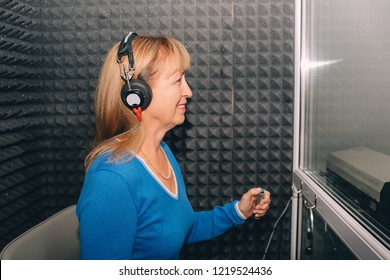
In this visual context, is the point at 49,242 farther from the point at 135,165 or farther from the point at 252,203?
the point at 252,203

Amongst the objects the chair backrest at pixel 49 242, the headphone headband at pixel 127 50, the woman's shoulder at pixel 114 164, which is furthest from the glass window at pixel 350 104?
the chair backrest at pixel 49 242

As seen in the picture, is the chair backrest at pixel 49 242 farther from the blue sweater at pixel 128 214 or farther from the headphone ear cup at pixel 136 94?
the headphone ear cup at pixel 136 94

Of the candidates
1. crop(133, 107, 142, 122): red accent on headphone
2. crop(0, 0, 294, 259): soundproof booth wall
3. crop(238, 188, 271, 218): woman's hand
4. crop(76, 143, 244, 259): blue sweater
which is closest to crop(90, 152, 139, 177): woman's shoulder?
crop(76, 143, 244, 259): blue sweater

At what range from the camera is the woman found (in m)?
0.72

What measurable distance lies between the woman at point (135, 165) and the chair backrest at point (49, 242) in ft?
0.50

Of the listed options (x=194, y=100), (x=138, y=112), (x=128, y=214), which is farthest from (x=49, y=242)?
(x=194, y=100)

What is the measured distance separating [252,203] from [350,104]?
0.54 metres

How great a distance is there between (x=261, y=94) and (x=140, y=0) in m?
0.78

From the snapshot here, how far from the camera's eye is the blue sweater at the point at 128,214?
2.33 feet

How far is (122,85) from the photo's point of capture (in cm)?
87

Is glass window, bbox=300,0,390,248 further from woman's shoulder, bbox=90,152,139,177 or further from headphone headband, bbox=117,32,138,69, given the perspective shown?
headphone headband, bbox=117,32,138,69

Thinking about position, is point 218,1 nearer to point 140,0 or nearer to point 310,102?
point 140,0

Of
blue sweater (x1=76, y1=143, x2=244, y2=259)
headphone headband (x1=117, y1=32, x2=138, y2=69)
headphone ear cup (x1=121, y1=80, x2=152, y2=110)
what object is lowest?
blue sweater (x1=76, y1=143, x2=244, y2=259)

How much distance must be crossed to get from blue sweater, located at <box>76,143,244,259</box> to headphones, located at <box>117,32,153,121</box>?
0.14 metres
